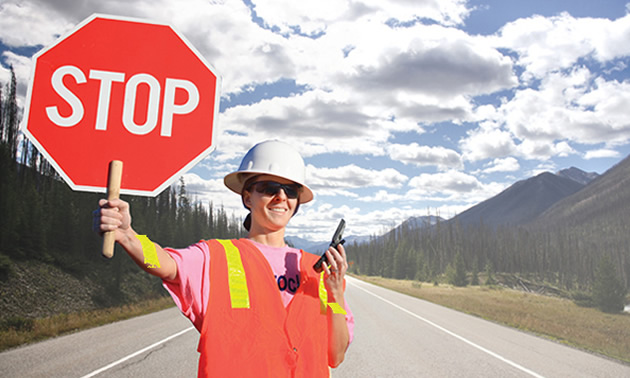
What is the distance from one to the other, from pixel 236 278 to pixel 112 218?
0.63 metres

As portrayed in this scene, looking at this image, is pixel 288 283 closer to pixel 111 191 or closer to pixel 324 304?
pixel 324 304

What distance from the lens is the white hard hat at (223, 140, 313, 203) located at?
2143 millimetres

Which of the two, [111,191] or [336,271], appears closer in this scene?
[111,191]

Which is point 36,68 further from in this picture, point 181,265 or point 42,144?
point 181,265

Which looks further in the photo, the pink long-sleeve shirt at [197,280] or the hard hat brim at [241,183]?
the hard hat brim at [241,183]

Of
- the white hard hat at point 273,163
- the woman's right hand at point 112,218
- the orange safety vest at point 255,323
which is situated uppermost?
the white hard hat at point 273,163

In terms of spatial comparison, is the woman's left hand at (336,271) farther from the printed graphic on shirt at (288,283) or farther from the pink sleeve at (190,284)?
the pink sleeve at (190,284)

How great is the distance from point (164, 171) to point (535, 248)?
139923mm

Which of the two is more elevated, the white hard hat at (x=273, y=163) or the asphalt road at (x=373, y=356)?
the white hard hat at (x=273, y=163)

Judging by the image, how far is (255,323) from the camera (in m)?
1.84

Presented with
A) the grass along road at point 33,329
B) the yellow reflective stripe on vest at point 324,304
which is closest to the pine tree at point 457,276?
the grass along road at point 33,329

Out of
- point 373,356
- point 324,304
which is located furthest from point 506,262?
point 324,304

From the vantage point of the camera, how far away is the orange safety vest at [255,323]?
1.77m

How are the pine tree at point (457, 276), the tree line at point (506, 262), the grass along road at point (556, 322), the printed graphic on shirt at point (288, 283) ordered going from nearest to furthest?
the printed graphic on shirt at point (288, 283) → the grass along road at point (556, 322) → the pine tree at point (457, 276) → the tree line at point (506, 262)
